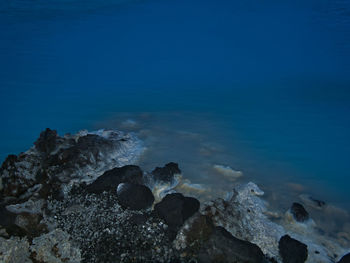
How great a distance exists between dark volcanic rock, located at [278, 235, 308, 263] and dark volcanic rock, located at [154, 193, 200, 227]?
804mm

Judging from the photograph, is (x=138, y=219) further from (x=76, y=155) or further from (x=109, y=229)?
(x=76, y=155)

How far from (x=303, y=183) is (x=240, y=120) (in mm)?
2774

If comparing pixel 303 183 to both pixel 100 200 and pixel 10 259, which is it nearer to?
pixel 100 200

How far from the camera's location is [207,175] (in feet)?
11.9

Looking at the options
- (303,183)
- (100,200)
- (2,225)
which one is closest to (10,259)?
(2,225)

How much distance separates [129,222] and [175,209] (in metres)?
0.43

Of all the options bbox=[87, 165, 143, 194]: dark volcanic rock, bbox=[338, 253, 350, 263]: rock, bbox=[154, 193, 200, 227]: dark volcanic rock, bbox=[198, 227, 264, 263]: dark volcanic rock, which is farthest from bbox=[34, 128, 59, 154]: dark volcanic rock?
bbox=[338, 253, 350, 263]: rock

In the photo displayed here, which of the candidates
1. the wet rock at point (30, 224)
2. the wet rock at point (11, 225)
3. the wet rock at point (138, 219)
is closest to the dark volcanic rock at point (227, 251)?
the wet rock at point (138, 219)

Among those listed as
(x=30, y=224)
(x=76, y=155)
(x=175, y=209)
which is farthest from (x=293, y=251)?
(x=76, y=155)

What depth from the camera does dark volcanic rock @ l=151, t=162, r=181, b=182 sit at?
10.7 ft

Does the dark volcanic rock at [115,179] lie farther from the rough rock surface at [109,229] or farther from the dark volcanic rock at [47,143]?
the dark volcanic rock at [47,143]

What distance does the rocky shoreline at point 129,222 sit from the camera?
2.25 meters

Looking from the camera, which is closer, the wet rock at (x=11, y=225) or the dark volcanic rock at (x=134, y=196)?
the wet rock at (x=11, y=225)

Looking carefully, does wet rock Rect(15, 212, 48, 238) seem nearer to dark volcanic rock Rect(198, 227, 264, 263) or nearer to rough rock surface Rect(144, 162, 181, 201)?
rough rock surface Rect(144, 162, 181, 201)
